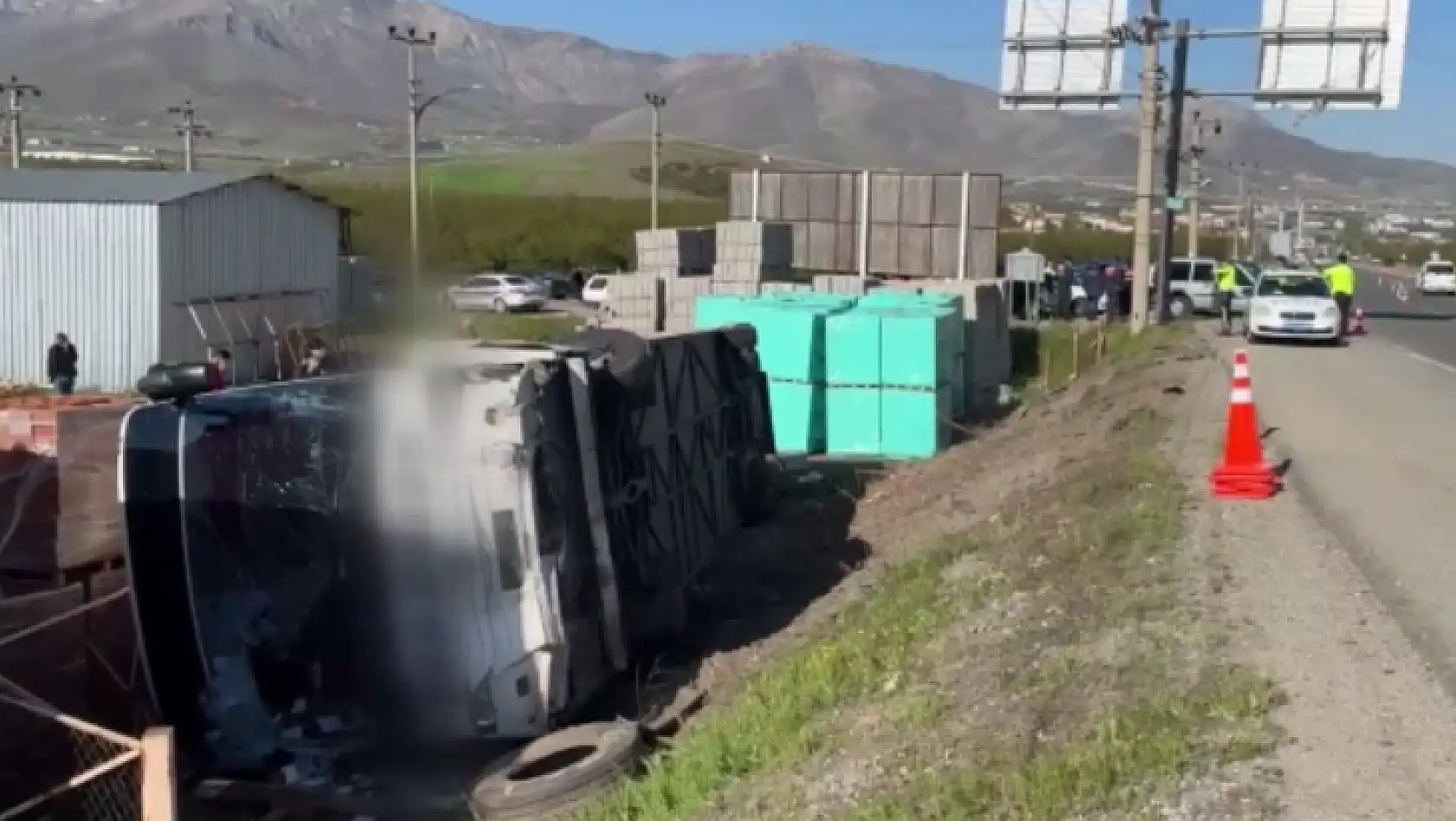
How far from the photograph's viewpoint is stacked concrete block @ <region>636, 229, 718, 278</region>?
3294 cm

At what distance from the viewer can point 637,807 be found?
8.09m

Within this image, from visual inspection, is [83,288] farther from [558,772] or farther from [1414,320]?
[1414,320]

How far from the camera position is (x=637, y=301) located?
3114 cm

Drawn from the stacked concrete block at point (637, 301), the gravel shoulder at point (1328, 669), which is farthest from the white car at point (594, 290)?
the gravel shoulder at point (1328, 669)

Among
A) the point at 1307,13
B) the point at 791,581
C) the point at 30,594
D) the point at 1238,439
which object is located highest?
the point at 1307,13

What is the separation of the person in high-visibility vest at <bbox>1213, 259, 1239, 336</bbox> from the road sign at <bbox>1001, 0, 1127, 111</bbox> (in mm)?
4483

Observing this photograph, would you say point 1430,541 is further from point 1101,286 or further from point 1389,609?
point 1101,286

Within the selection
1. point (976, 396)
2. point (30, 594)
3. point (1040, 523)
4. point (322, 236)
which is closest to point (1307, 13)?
point (976, 396)

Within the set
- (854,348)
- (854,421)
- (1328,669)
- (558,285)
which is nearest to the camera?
(1328,669)

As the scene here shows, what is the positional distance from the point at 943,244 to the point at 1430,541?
2997cm

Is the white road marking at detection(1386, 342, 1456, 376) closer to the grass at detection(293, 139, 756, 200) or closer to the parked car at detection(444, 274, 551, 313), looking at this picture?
the parked car at detection(444, 274, 551, 313)

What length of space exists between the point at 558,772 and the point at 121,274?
2719cm

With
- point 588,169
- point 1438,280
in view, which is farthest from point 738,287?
point 588,169

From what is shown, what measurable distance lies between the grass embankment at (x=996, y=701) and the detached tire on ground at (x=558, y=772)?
18 cm
